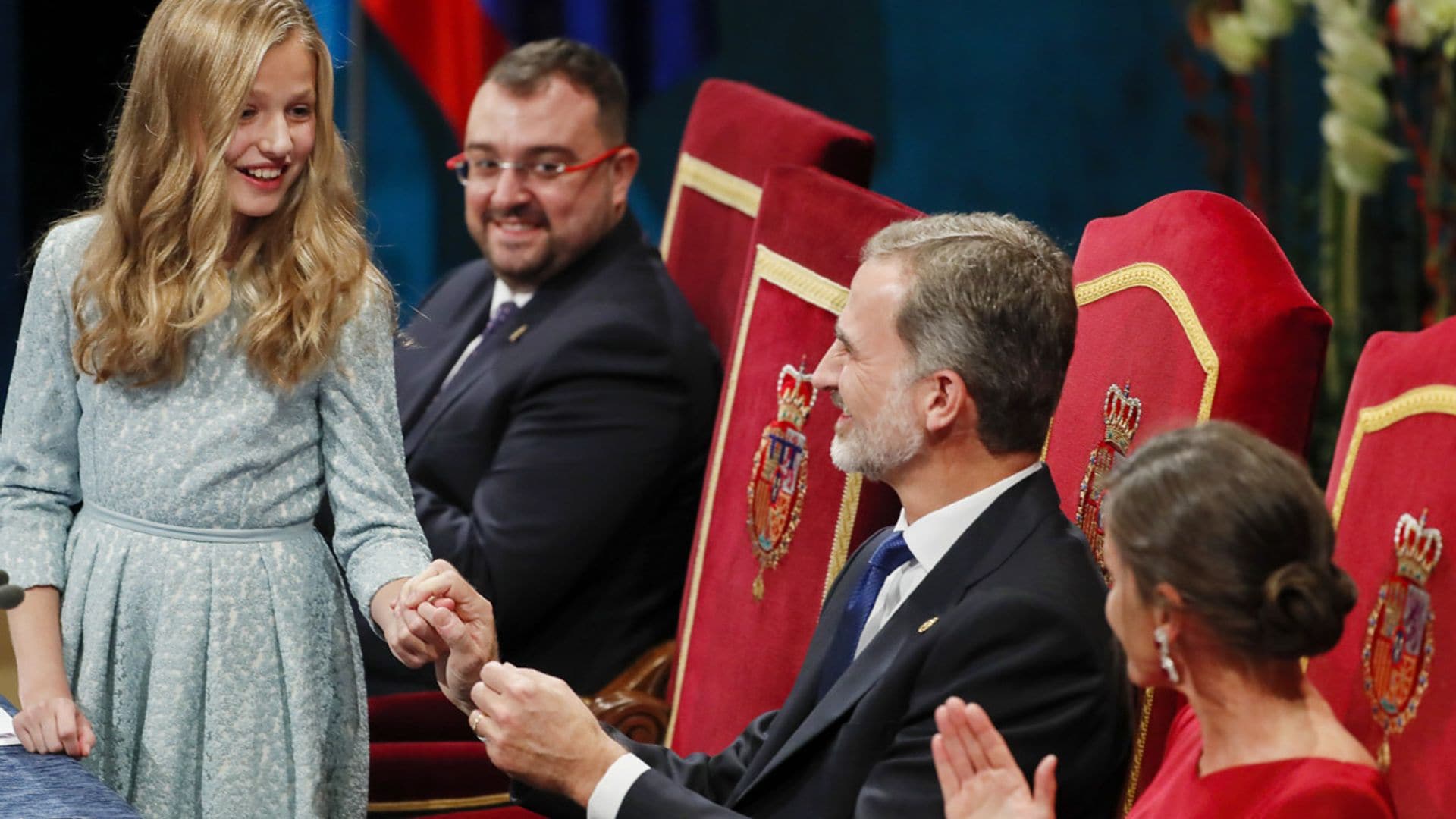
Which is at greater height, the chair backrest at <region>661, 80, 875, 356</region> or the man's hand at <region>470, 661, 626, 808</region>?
the chair backrest at <region>661, 80, 875, 356</region>

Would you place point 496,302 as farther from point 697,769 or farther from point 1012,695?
point 1012,695

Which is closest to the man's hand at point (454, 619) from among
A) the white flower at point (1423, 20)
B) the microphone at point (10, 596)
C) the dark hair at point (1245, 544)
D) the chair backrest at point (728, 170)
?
the microphone at point (10, 596)

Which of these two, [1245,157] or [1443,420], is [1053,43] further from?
[1443,420]

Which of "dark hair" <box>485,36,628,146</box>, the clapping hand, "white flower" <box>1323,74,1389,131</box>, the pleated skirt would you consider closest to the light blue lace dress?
the pleated skirt

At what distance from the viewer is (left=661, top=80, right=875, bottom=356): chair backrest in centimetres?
296

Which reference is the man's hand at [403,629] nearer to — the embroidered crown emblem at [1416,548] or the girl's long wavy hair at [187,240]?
Result: the girl's long wavy hair at [187,240]

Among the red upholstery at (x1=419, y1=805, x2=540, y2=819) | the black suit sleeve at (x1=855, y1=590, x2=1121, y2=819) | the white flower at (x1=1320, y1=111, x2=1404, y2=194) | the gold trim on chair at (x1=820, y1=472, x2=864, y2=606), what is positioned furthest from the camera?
the white flower at (x1=1320, y1=111, x2=1404, y2=194)

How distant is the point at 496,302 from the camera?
346 cm

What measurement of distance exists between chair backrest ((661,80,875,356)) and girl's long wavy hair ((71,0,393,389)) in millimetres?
1110

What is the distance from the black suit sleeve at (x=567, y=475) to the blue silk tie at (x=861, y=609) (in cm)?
100

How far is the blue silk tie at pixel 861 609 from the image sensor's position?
1.97 meters

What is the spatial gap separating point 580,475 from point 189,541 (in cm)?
105

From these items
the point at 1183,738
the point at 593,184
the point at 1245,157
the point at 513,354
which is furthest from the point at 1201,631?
the point at 1245,157

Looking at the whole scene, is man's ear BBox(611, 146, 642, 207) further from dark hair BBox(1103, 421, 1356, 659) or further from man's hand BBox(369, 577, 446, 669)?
dark hair BBox(1103, 421, 1356, 659)
